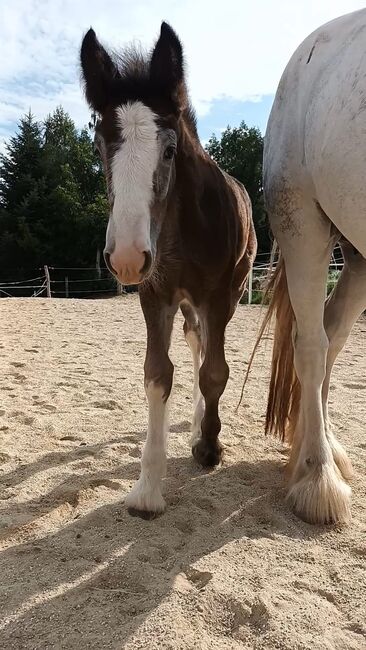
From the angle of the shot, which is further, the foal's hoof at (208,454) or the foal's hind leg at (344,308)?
the foal's hoof at (208,454)

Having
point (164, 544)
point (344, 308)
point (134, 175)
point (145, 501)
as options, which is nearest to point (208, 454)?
point (145, 501)

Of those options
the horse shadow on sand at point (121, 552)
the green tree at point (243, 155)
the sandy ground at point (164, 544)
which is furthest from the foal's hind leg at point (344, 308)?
the green tree at point (243, 155)

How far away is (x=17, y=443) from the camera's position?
315 centimetres

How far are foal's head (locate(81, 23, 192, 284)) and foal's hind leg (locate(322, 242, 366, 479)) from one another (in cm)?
104

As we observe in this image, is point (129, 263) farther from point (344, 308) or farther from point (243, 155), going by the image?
point (243, 155)

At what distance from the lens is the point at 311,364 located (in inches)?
92.4

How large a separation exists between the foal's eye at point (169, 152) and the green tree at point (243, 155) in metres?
Result: 23.5

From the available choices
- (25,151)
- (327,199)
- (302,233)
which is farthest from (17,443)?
(25,151)

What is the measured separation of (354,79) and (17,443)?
8.96 feet

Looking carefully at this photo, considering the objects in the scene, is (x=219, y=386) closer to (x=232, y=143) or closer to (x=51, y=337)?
(x=51, y=337)

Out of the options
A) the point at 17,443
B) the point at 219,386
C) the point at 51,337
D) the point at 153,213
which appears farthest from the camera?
the point at 51,337

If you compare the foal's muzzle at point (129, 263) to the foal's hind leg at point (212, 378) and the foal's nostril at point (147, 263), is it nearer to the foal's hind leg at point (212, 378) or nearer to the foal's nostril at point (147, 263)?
the foal's nostril at point (147, 263)

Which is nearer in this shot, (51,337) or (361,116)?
(361,116)

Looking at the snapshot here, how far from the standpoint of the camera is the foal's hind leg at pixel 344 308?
2.53 metres
